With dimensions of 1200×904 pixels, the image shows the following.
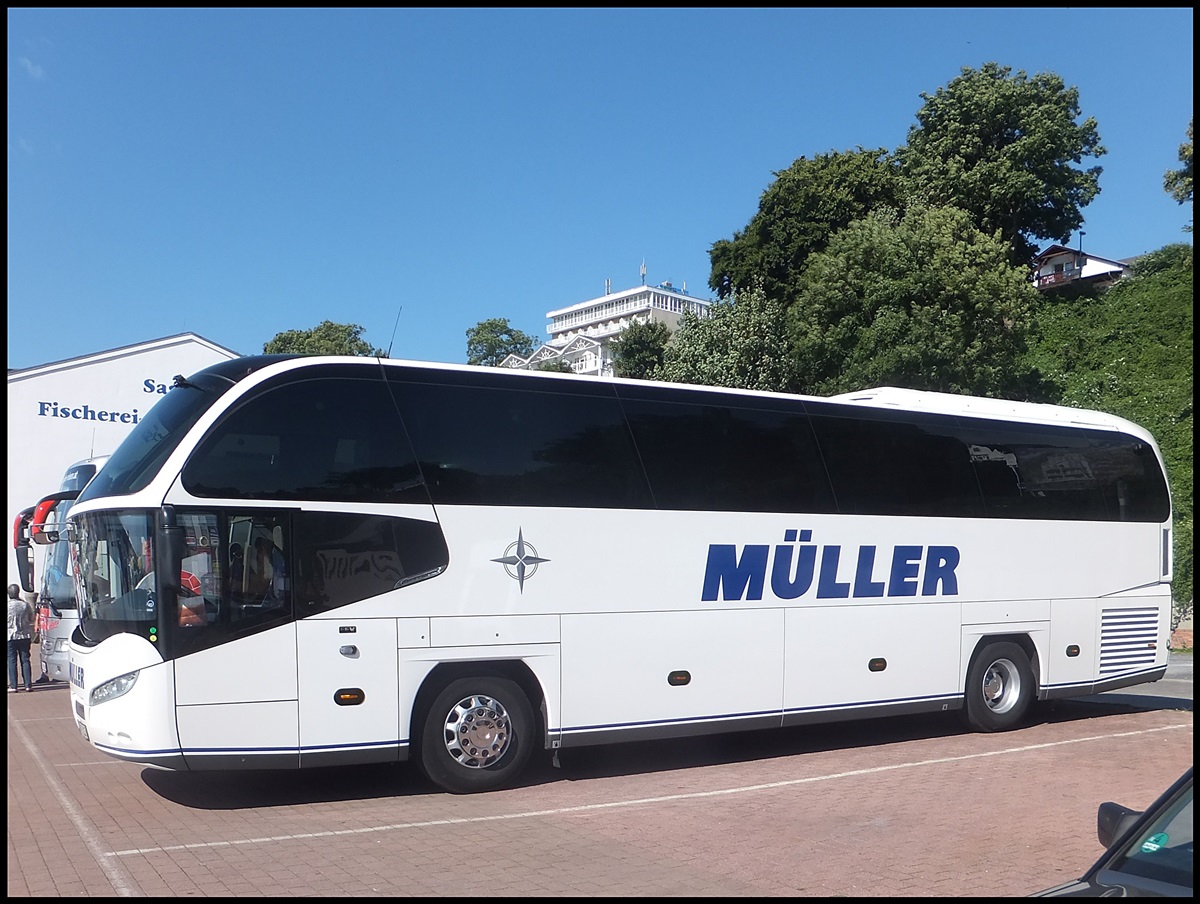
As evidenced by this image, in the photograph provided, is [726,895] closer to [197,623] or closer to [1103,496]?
[197,623]

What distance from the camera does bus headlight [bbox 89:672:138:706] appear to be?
8.36 meters

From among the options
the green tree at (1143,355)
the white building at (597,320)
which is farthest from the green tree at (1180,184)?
the white building at (597,320)

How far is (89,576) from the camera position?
30.0 feet

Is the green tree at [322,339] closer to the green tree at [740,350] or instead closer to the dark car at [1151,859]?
the green tree at [740,350]

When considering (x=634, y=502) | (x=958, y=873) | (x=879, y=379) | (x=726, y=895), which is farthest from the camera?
(x=879, y=379)

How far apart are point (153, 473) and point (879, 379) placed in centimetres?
2151

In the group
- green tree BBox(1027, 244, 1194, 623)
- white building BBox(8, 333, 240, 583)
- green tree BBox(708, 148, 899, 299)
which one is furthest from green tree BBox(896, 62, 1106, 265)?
white building BBox(8, 333, 240, 583)

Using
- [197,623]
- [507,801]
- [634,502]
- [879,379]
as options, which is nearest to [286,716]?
[197,623]

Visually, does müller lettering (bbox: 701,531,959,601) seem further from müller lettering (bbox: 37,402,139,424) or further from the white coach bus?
müller lettering (bbox: 37,402,139,424)

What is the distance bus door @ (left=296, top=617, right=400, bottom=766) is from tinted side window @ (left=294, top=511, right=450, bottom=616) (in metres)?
0.23

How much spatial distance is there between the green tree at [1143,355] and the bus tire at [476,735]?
73.1 ft

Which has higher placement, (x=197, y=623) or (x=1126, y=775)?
(x=197, y=623)

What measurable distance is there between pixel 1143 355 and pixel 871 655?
26.2m

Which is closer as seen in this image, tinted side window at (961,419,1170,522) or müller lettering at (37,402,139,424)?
tinted side window at (961,419,1170,522)
